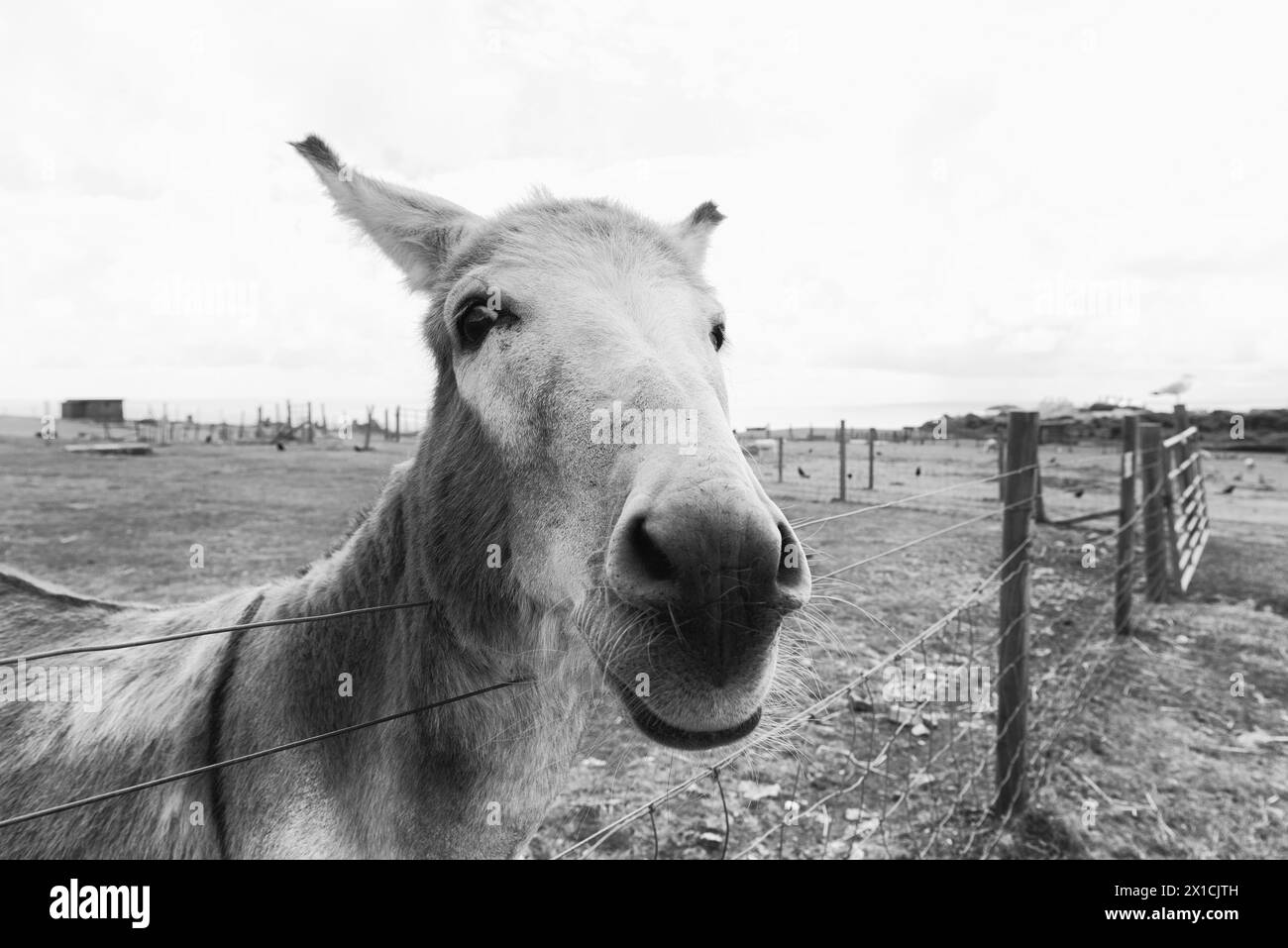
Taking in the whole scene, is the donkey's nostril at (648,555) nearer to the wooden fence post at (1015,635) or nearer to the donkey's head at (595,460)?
the donkey's head at (595,460)

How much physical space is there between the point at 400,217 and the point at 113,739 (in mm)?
2142

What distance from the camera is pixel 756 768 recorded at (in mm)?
4508

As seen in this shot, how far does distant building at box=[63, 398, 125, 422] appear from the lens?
6544 centimetres

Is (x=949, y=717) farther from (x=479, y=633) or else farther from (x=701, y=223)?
(x=479, y=633)

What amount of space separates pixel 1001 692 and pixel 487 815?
11.2ft

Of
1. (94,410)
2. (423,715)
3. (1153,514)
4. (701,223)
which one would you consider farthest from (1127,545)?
(94,410)

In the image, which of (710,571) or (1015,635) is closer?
(710,571)

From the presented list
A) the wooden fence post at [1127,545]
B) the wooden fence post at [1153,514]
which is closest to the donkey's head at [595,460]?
the wooden fence post at [1127,545]

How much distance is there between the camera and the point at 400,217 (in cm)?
260

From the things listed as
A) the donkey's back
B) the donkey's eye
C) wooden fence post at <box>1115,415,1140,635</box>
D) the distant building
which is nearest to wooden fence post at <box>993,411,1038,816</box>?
the donkey's eye

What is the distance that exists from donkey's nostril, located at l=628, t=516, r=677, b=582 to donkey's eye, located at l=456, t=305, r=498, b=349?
1082 millimetres

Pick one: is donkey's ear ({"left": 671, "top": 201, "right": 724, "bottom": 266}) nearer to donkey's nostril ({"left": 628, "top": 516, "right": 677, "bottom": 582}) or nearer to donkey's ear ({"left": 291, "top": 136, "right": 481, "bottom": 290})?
donkey's ear ({"left": 291, "top": 136, "right": 481, "bottom": 290})

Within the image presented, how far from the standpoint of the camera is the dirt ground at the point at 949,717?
3.78m
